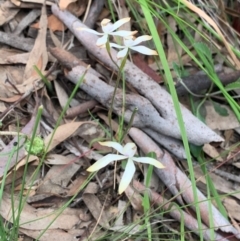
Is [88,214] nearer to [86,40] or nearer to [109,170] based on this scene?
[109,170]

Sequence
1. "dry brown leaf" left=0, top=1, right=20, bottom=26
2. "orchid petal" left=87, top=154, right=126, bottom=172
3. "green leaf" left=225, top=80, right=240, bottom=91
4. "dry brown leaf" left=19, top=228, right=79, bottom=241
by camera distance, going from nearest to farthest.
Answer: "orchid petal" left=87, top=154, right=126, bottom=172 < "dry brown leaf" left=19, top=228, right=79, bottom=241 < "green leaf" left=225, top=80, right=240, bottom=91 < "dry brown leaf" left=0, top=1, right=20, bottom=26

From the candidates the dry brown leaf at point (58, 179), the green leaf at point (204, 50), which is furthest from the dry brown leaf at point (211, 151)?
the dry brown leaf at point (58, 179)

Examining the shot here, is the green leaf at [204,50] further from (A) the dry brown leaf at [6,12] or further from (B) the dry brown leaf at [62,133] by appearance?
(A) the dry brown leaf at [6,12]

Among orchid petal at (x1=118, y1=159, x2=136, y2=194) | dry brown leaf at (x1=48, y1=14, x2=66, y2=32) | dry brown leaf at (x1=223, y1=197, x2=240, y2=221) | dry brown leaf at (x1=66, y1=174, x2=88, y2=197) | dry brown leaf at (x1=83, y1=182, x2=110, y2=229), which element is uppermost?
dry brown leaf at (x1=48, y1=14, x2=66, y2=32)

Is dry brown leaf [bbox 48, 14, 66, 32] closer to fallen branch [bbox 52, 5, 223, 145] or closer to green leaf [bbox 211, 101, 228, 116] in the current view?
fallen branch [bbox 52, 5, 223, 145]

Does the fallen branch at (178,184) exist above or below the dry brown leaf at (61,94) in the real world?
below

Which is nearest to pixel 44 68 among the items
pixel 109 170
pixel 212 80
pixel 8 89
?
pixel 8 89

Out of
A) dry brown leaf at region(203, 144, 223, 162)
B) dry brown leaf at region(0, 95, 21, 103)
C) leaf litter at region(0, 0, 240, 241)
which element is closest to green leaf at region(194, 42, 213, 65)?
leaf litter at region(0, 0, 240, 241)

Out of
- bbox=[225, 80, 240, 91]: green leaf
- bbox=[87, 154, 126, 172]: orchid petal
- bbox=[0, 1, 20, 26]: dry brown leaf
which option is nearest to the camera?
bbox=[87, 154, 126, 172]: orchid petal
